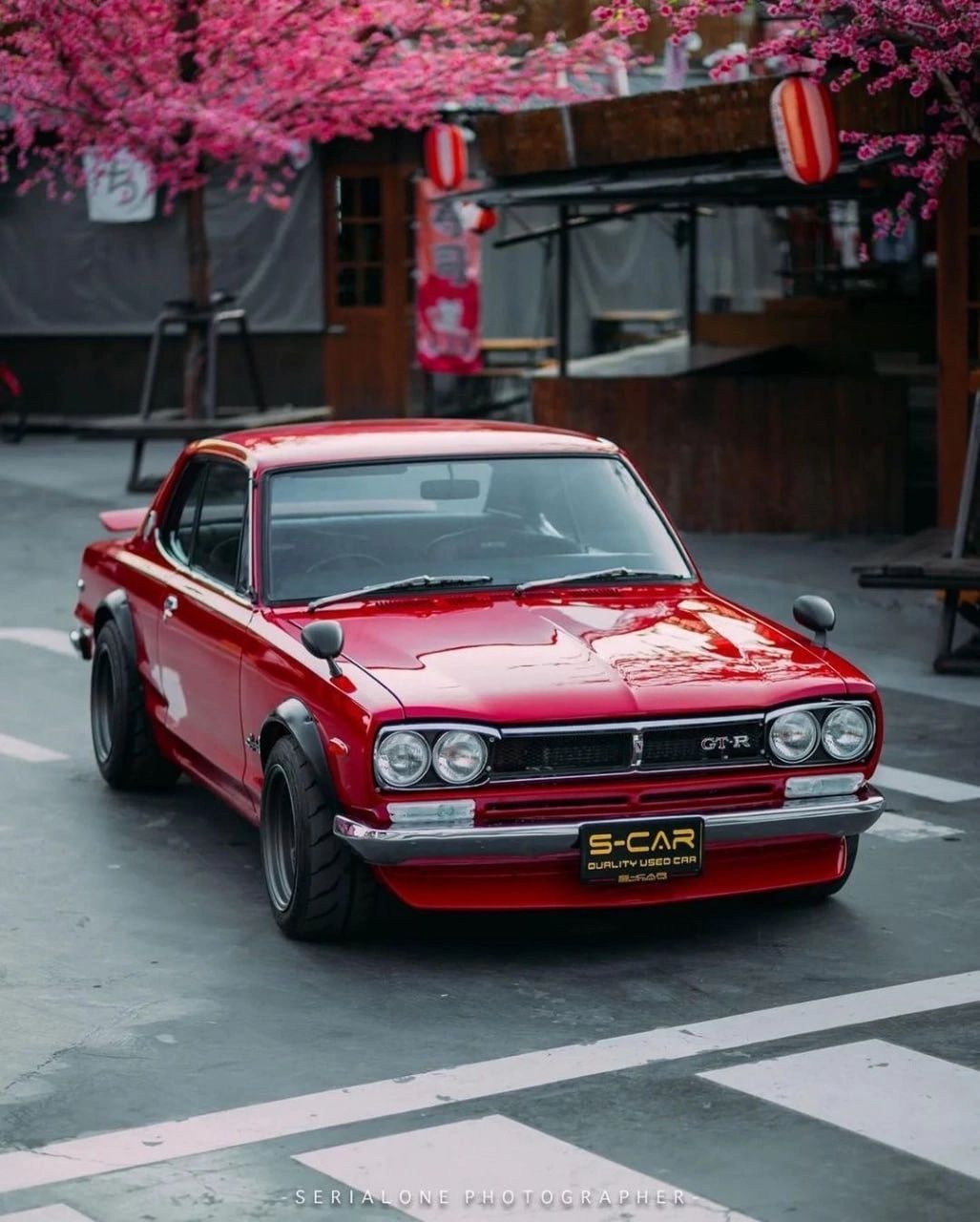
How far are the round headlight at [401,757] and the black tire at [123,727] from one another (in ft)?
8.76

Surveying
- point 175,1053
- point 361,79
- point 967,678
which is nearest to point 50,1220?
point 175,1053

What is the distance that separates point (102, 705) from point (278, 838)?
250 cm

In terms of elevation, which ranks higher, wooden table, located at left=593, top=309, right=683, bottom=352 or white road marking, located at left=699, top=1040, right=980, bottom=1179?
wooden table, located at left=593, top=309, right=683, bottom=352

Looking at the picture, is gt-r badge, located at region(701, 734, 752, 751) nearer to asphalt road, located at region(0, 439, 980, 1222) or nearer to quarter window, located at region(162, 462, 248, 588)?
asphalt road, located at region(0, 439, 980, 1222)

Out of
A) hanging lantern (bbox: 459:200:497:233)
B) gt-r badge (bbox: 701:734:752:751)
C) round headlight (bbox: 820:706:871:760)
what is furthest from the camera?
hanging lantern (bbox: 459:200:497:233)

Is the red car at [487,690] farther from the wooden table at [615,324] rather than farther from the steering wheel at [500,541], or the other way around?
the wooden table at [615,324]

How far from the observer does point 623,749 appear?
6.70 m

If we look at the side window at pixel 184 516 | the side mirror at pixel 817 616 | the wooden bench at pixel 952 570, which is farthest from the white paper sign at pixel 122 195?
the side mirror at pixel 817 616

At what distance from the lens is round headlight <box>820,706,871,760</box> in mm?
6965

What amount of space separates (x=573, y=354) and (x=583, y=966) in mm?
22417

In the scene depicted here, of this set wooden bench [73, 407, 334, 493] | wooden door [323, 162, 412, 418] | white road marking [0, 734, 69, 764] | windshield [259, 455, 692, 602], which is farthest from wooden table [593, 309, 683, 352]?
windshield [259, 455, 692, 602]

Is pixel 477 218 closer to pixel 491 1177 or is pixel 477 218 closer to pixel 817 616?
pixel 817 616

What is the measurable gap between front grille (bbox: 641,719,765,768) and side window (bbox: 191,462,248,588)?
1.93 meters

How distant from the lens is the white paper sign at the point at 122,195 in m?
25.7
